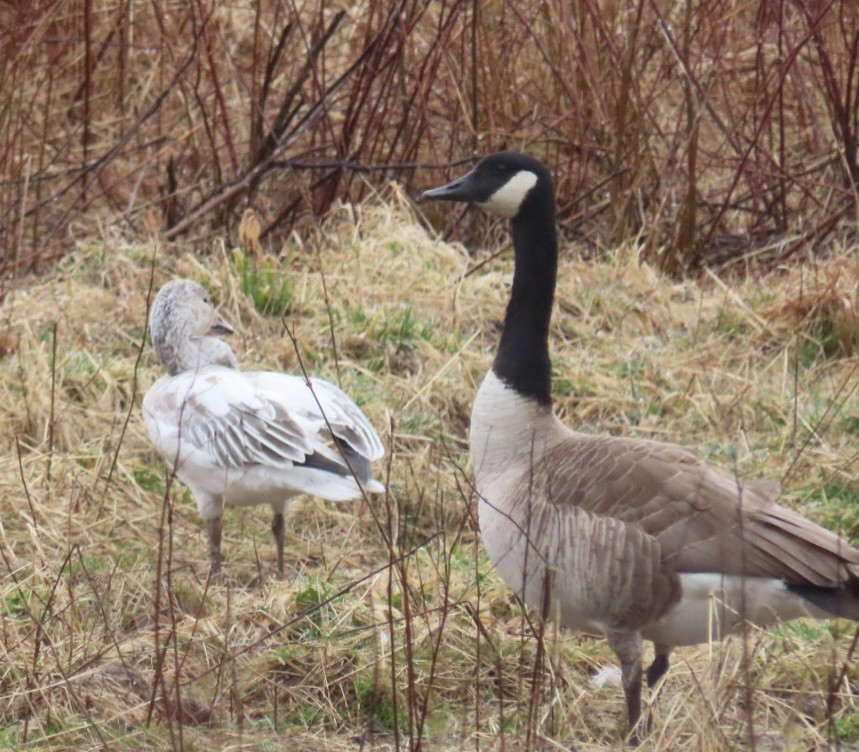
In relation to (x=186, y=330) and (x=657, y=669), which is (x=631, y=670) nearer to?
(x=657, y=669)

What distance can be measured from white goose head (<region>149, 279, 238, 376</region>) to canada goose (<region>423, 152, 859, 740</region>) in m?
1.69

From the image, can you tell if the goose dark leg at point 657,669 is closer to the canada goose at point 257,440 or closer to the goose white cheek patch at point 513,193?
the canada goose at point 257,440

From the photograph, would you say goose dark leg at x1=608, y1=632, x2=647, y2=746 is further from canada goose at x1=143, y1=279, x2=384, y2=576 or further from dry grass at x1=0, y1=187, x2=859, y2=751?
canada goose at x1=143, y1=279, x2=384, y2=576

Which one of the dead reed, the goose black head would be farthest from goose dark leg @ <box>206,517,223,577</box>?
the dead reed

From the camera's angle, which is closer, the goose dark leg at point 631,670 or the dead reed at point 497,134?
the goose dark leg at point 631,670

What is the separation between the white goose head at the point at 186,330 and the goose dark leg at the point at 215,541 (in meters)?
0.69

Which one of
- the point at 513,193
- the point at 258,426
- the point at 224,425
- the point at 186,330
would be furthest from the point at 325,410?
the point at 513,193

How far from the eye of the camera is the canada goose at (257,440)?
182 inches

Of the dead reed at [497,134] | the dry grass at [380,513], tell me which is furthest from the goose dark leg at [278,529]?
the dead reed at [497,134]

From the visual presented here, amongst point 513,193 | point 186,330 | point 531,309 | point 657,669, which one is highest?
point 513,193

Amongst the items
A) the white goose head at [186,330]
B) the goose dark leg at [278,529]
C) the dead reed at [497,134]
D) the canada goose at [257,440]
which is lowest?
the goose dark leg at [278,529]

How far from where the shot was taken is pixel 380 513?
16.7ft

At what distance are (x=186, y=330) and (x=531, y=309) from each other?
1.65 meters

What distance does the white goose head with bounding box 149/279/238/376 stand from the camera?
17.5 ft
